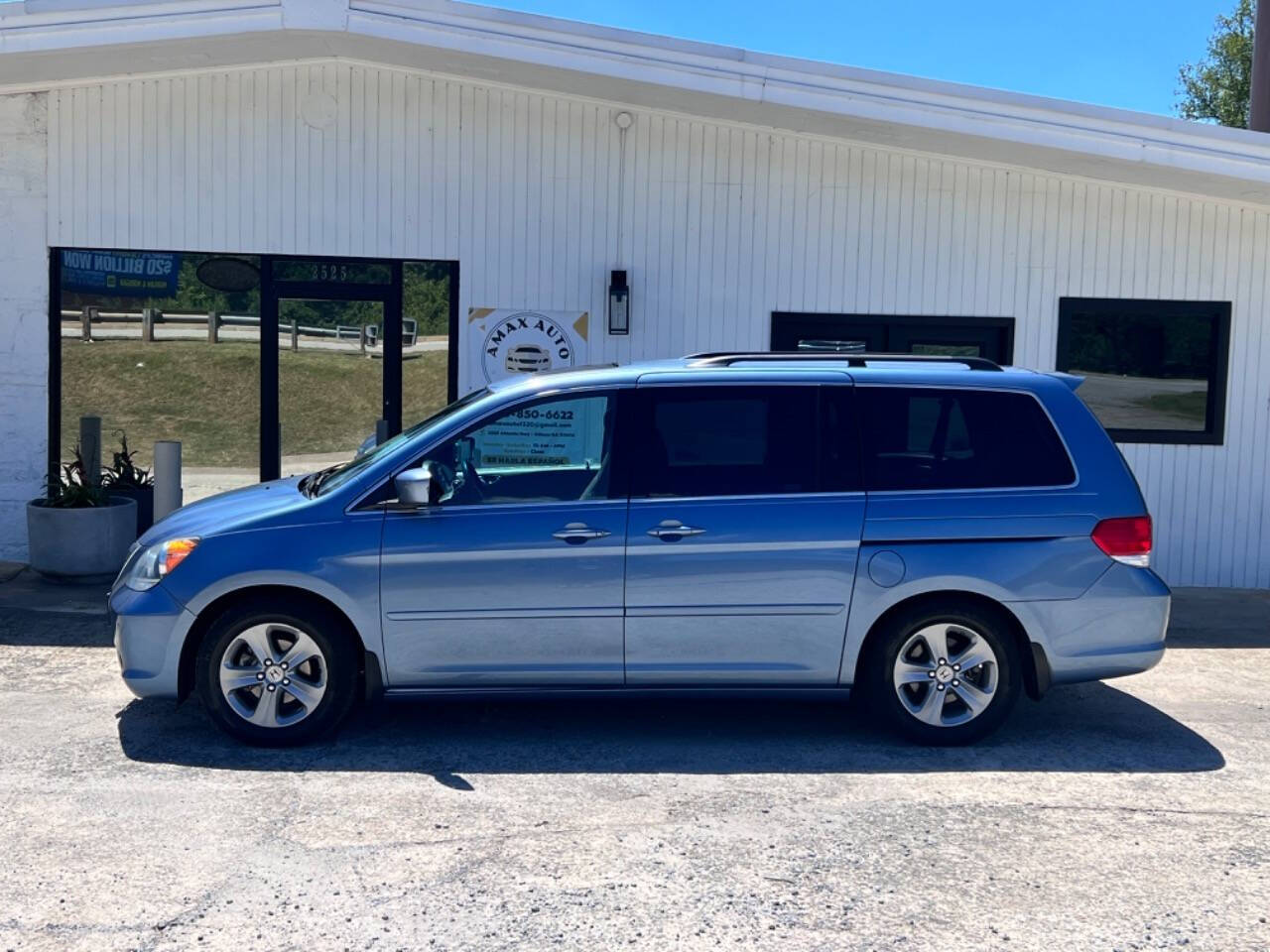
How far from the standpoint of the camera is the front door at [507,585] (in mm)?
5961

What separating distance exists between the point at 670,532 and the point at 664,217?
16.6 ft

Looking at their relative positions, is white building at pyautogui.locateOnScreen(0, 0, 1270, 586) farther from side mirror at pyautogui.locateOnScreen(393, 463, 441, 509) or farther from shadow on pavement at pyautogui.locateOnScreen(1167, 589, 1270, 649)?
side mirror at pyautogui.locateOnScreen(393, 463, 441, 509)

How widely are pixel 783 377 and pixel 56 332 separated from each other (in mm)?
6762

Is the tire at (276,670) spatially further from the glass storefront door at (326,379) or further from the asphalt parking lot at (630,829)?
the glass storefront door at (326,379)

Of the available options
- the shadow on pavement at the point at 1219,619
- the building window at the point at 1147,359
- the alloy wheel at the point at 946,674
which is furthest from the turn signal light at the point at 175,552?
the building window at the point at 1147,359

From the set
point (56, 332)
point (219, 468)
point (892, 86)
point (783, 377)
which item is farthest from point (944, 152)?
point (56, 332)

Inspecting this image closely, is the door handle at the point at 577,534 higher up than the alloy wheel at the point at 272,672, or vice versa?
the door handle at the point at 577,534

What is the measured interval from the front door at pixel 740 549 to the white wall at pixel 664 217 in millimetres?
4496

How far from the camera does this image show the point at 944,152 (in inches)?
407

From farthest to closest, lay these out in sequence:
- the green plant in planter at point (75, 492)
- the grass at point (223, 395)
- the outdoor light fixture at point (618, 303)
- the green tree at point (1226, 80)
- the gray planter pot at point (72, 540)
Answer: the green tree at point (1226, 80) → the grass at point (223, 395) → the outdoor light fixture at point (618, 303) → the green plant in planter at point (75, 492) → the gray planter pot at point (72, 540)

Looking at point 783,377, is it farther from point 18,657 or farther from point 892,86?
point 18,657

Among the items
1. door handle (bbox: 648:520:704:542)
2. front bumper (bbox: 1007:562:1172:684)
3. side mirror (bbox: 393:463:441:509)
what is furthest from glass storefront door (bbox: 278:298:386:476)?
front bumper (bbox: 1007:562:1172:684)

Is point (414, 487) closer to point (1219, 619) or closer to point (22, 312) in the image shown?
point (22, 312)

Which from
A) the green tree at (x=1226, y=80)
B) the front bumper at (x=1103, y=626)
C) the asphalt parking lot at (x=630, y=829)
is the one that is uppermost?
the green tree at (x=1226, y=80)
